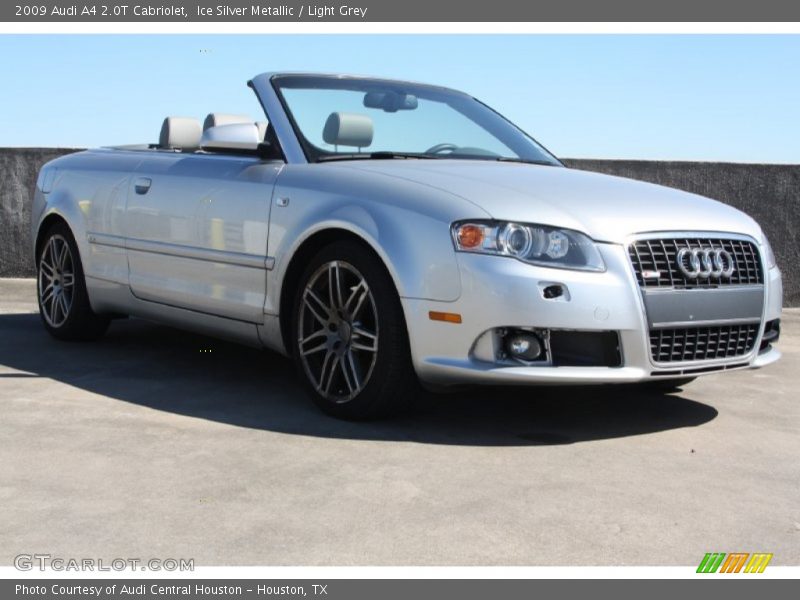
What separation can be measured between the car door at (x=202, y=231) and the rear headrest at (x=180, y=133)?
81 centimetres

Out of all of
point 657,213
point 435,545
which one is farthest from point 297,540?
point 657,213

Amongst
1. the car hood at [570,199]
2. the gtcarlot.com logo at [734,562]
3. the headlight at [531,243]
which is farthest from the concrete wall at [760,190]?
the gtcarlot.com logo at [734,562]

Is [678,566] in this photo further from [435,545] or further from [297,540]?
[297,540]

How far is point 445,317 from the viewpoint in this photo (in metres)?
4.75

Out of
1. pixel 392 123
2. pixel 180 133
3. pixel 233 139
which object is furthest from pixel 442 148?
pixel 180 133

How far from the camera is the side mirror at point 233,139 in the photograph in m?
5.79

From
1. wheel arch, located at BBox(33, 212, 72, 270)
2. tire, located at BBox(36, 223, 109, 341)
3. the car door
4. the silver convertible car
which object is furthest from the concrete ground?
wheel arch, located at BBox(33, 212, 72, 270)

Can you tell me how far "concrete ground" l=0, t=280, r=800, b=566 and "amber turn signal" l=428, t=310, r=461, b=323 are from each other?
1.69 feet

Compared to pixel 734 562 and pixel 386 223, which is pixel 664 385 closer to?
pixel 386 223

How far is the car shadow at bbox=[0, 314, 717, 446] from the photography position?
5.06 m

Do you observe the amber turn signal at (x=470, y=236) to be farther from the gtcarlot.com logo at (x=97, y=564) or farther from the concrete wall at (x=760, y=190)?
the concrete wall at (x=760, y=190)
